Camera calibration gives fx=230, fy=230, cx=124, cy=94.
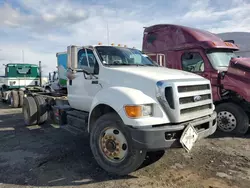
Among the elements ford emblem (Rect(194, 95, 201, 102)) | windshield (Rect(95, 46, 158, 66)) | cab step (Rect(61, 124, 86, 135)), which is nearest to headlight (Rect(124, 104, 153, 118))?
ford emblem (Rect(194, 95, 201, 102))

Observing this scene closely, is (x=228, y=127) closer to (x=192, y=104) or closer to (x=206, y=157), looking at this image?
(x=206, y=157)

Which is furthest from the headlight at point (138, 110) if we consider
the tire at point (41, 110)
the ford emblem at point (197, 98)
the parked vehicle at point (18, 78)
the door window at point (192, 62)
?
the parked vehicle at point (18, 78)

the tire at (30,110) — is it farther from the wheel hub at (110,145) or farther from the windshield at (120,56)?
the wheel hub at (110,145)

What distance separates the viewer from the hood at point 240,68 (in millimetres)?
5812

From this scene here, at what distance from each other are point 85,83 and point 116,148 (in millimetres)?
1722

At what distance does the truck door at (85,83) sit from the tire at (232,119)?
363 centimetres

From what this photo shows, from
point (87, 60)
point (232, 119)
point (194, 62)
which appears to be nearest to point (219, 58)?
point (194, 62)

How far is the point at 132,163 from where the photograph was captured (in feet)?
11.4

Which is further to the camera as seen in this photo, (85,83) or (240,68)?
(240,68)

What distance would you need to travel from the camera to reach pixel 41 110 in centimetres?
A: 732

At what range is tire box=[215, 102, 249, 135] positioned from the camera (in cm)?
593

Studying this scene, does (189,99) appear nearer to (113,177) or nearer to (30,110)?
(113,177)

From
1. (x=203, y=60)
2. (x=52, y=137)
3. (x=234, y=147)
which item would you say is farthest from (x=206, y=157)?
(x=52, y=137)

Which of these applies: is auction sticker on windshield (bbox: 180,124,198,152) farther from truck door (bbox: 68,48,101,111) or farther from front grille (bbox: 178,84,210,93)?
truck door (bbox: 68,48,101,111)
